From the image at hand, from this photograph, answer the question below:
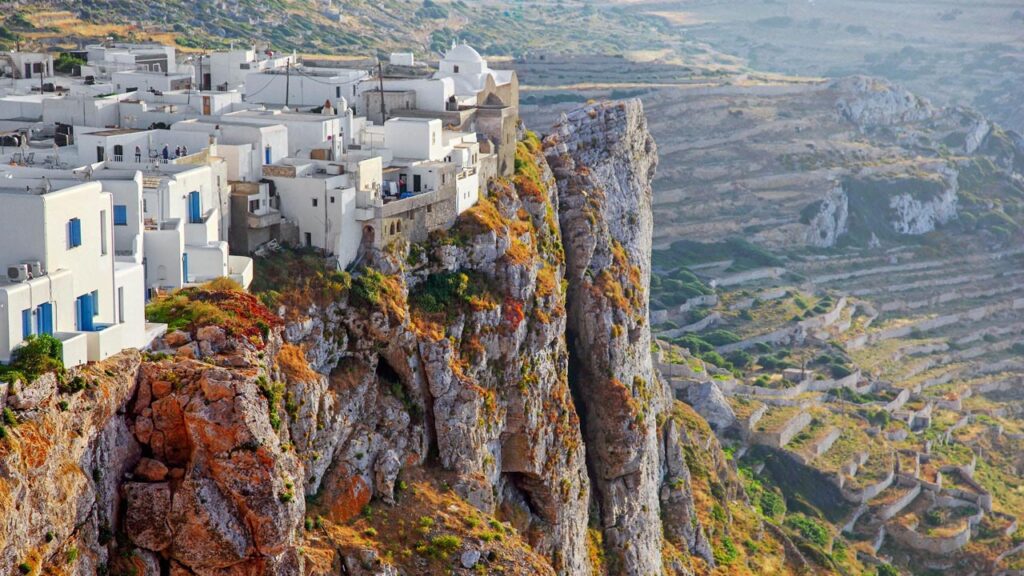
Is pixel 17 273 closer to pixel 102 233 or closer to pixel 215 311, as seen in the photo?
pixel 102 233

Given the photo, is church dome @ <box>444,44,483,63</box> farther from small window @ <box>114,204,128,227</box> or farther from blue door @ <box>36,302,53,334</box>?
blue door @ <box>36,302,53,334</box>

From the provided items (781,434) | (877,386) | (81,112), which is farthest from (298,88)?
(877,386)

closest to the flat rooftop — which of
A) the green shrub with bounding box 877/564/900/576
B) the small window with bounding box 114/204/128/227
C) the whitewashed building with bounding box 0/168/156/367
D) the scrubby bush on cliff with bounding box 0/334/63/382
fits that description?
the small window with bounding box 114/204/128/227

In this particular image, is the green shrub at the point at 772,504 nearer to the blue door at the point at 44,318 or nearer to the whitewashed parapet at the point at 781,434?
the whitewashed parapet at the point at 781,434

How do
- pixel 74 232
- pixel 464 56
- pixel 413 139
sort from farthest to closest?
pixel 464 56
pixel 413 139
pixel 74 232

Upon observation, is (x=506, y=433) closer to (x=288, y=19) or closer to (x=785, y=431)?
(x=785, y=431)

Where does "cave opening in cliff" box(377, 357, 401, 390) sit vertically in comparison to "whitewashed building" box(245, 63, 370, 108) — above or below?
below

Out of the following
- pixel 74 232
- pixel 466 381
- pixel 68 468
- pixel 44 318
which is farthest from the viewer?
pixel 466 381

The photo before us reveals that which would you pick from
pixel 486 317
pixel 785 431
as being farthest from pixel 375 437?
pixel 785 431
